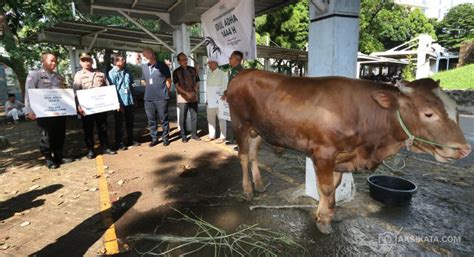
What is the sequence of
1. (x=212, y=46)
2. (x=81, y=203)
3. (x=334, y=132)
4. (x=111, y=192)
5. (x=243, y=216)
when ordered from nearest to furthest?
(x=334, y=132) < (x=243, y=216) < (x=81, y=203) < (x=111, y=192) < (x=212, y=46)

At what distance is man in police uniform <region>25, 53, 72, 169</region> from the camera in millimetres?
5715

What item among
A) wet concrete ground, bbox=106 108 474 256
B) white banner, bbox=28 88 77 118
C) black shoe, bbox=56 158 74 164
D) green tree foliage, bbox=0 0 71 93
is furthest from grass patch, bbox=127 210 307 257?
green tree foliage, bbox=0 0 71 93

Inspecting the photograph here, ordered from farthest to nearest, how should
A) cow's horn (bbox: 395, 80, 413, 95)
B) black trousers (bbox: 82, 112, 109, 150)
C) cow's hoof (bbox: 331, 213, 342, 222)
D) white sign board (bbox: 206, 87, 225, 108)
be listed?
white sign board (bbox: 206, 87, 225, 108), black trousers (bbox: 82, 112, 109, 150), cow's hoof (bbox: 331, 213, 342, 222), cow's horn (bbox: 395, 80, 413, 95)

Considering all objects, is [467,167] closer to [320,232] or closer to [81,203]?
[320,232]

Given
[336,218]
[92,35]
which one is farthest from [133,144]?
[92,35]

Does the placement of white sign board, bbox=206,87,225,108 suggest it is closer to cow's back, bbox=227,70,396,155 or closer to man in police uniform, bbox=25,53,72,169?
man in police uniform, bbox=25,53,72,169

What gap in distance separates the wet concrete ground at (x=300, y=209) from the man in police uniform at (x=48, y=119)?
115cm

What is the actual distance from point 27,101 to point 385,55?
25503 mm

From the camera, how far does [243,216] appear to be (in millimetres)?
3883

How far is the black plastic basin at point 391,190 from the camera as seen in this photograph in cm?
392

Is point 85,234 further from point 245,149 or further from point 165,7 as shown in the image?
point 165,7

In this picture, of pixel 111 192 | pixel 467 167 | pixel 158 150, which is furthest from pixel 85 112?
pixel 467 167

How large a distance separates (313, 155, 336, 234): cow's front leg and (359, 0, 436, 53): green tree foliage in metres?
22.4

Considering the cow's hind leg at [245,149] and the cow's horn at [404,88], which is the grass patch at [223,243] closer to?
the cow's hind leg at [245,149]
